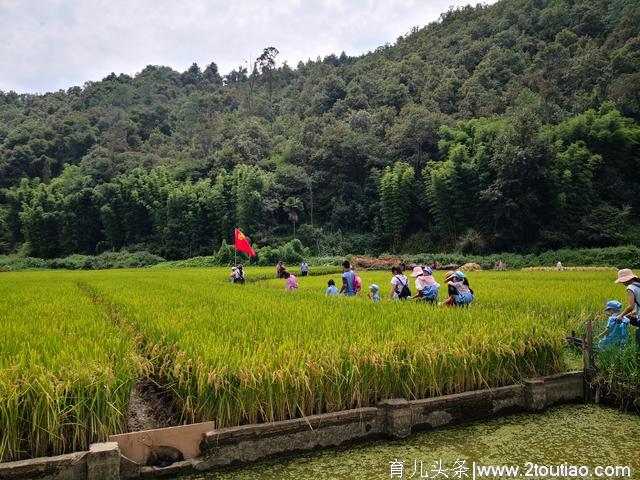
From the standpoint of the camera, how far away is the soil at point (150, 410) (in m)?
4.30

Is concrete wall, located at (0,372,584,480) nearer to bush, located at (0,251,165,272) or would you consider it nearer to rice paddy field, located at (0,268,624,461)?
rice paddy field, located at (0,268,624,461)

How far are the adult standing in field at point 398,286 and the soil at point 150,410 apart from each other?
526 cm

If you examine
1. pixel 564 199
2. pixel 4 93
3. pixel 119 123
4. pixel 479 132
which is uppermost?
pixel 4 93

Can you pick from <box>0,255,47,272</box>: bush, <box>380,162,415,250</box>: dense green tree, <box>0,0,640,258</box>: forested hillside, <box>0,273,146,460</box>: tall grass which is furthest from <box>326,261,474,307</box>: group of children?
<box>0,255,47,272</box>: bush

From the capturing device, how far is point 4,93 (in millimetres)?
93250

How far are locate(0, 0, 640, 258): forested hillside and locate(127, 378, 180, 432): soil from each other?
29.5m

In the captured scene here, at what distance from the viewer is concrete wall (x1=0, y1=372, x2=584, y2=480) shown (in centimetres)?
321

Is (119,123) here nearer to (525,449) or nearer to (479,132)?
(479,132)

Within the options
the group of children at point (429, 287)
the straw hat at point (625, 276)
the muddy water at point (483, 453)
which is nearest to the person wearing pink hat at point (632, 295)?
the straw hat at point (625, 276)

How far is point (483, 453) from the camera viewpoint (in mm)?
3729

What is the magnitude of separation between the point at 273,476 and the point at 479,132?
36191mm

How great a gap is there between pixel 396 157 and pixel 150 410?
137ft

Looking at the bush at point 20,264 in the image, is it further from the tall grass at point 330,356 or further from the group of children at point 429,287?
the tall grass at point 330,356

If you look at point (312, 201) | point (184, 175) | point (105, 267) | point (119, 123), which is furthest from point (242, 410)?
point (119, 123)
